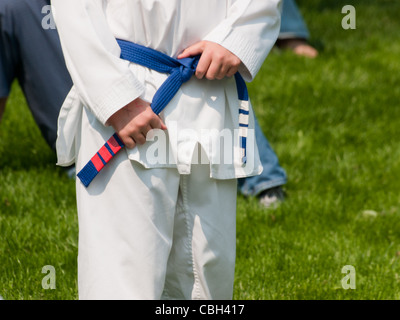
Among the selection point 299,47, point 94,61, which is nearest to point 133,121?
point 94,61

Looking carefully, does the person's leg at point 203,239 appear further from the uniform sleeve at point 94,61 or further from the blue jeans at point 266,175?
the blue jeans at point 266,175

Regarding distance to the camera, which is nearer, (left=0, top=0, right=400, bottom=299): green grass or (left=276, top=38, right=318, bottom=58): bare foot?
(left=0, top=0, right=400, bottom=299): green grass

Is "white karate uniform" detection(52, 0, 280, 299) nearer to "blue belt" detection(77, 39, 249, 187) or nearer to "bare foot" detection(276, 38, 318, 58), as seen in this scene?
"blue belt" detection(77, 39, 249, 187)

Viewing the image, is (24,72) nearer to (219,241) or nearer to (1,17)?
(1,17)

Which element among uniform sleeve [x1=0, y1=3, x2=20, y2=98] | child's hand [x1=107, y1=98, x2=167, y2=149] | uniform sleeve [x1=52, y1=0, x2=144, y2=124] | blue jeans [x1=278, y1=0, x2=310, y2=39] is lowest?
child's hand [x1=107, y1=98, x2=167, y2=149]

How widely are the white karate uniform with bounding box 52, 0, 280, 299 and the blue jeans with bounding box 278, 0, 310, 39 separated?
3.54 meters

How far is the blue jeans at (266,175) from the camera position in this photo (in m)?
→ 3.39

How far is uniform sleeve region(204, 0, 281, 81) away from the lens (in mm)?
1903

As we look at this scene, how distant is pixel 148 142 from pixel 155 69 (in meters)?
0.21

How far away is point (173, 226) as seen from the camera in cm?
198

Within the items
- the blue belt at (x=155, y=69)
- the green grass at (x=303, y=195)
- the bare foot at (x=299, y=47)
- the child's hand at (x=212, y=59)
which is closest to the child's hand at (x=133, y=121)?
the blue belt at (x=155, y=69)

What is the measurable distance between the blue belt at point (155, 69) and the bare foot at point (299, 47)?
348cm

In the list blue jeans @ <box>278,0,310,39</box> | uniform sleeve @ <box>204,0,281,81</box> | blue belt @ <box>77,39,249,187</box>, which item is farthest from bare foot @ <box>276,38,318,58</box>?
blue belt @ <box>77,39,249,187</box>
